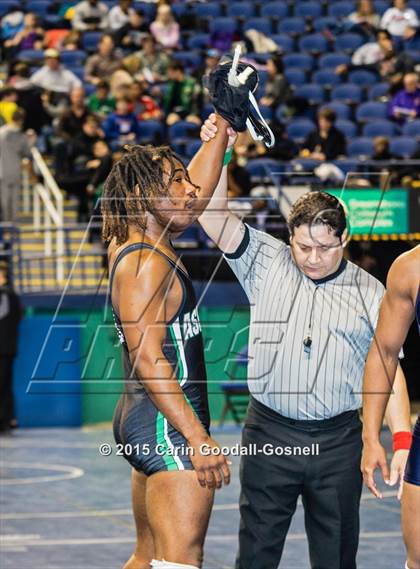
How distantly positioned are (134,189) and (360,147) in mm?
11929

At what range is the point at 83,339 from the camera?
13773 mm

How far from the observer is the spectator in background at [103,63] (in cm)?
Result: 1795

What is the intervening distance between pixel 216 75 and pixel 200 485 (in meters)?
1.56

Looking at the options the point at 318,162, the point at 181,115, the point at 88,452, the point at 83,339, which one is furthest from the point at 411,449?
the point at 181,115

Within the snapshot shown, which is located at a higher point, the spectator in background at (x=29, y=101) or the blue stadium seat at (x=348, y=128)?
the spectator in background at (x=29, y=101)

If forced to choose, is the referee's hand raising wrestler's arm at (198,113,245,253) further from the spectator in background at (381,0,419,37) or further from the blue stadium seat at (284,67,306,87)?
the spectator in background at (381,0,419,37)

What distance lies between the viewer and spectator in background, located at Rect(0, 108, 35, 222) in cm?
1494

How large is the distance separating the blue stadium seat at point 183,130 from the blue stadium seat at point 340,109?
222 centimetres

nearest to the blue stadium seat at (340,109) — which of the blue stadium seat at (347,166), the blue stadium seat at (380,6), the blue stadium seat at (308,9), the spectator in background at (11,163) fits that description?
the blue stadium seat at (347,166)

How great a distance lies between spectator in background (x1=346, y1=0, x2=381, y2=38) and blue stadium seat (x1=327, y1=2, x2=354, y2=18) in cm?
58

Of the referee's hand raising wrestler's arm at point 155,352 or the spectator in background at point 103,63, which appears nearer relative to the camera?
the referee's hand raising wrestler's arm at point 155,352

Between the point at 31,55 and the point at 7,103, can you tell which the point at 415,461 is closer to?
the point at 7,103

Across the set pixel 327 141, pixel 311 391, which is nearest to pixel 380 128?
pixel 327 141

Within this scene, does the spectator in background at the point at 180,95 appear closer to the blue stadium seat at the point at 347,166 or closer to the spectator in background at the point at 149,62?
the spectator in background at the point at 149,62
